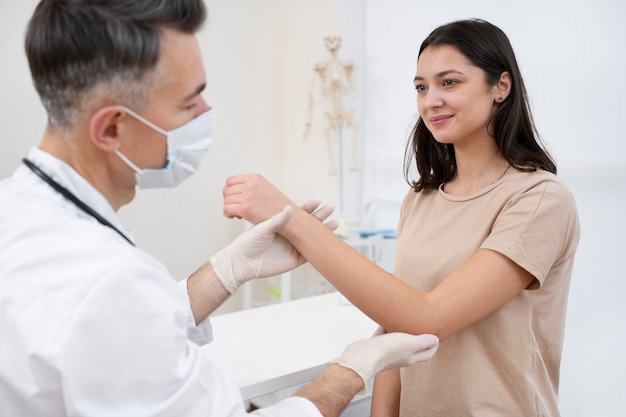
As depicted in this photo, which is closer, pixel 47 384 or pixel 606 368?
pixel 47 384

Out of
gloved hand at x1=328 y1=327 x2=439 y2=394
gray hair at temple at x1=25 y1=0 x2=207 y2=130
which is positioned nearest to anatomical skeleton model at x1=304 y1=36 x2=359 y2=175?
gloved hand at x1=328 y1=327 x2=439 y2=394

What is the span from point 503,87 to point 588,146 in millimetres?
860

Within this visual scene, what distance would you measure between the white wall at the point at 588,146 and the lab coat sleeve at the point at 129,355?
5.34 feet

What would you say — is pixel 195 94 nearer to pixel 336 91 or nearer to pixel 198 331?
pixel 198 331

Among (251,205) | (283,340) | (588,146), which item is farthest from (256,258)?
(588,146)

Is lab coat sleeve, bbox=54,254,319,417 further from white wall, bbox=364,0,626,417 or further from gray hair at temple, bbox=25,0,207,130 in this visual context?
white wall, bbox=364,0,626,417

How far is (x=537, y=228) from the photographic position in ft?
3.67

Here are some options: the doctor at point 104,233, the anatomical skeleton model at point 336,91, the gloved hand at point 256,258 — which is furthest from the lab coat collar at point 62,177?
the anatomical skeleton model at point 336,91

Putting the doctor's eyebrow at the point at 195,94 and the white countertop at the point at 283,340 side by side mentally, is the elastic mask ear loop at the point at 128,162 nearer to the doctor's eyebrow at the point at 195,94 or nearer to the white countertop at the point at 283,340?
the doctor's eyebrow at the point at 195,94

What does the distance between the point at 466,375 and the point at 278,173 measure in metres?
2.72

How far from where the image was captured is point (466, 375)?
→ 1.20 meters

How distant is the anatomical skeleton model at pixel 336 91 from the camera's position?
305cm

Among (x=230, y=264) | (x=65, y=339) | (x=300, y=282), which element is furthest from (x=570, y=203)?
(x=300, y=282)

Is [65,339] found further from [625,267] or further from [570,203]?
[625,267]
